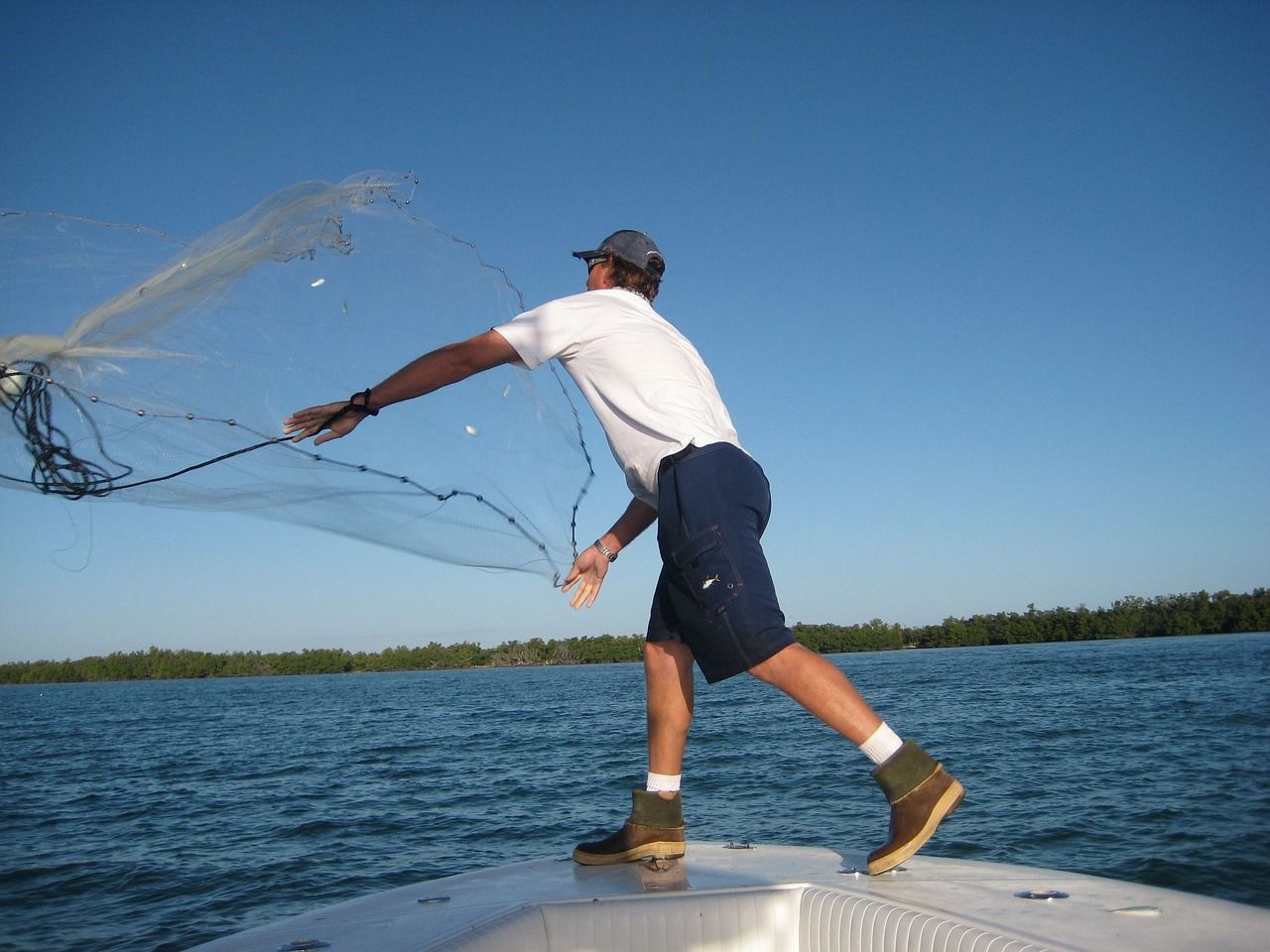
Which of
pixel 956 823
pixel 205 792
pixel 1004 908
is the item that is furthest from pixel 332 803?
pixel 1004 908

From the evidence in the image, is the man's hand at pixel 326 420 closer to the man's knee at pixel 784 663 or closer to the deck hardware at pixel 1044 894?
the man's knee at pixel 784 663

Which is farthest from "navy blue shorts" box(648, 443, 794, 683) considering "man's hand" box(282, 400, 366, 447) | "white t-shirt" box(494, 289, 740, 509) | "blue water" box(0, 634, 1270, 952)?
"blue water" box(0, 634, 1270, 952)

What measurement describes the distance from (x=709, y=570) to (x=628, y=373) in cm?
65

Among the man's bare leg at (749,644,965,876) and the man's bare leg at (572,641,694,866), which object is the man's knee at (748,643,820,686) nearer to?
the man's bare leg at (749,644,965,876)

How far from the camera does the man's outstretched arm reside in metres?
2.76

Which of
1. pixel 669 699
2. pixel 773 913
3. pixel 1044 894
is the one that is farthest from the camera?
pixel 669 699

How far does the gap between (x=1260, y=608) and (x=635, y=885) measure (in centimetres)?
10252

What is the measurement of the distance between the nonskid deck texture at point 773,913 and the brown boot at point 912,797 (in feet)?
0.34

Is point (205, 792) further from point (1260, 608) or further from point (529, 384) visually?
point (1260, 608)

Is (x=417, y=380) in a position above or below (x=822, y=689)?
above

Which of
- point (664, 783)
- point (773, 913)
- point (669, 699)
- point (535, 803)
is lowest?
point (535, 803)

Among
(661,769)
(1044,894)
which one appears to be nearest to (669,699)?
(661,769)

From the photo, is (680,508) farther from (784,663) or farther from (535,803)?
(535,803)

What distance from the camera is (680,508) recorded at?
278 cm
